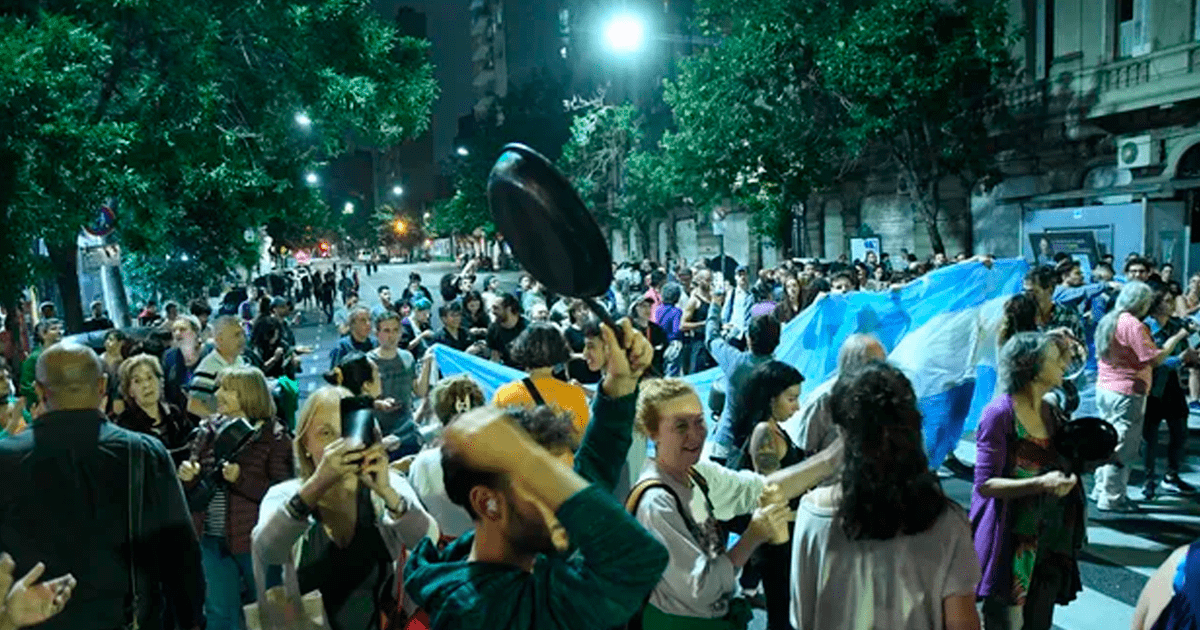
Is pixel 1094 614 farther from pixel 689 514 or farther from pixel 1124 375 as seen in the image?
pixel 689 514

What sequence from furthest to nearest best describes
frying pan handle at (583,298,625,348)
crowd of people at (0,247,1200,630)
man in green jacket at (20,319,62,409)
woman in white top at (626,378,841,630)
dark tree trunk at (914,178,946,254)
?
dark tree trunk at (914,178,946,254), man in green jacket at (20,319,62,409), woman in white top at (626,378,841,630), frying pan handle at (583,298,625,348), crowd of people at (0,247,1200,630)

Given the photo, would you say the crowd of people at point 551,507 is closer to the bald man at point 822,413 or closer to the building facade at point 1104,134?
the bald man at point 822,413

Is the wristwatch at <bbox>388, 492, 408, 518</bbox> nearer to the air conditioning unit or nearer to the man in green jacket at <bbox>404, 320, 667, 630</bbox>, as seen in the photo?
the man in green jacket at <bbox>404, 320, 667, 630</bbox>

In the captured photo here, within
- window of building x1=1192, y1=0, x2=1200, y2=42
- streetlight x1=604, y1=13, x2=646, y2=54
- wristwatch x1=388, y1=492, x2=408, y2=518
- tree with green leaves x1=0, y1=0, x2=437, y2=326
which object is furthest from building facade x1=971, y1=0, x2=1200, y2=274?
wristwatch x1=388, y1=492, x2=408, y2=518

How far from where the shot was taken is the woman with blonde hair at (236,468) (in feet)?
14.5

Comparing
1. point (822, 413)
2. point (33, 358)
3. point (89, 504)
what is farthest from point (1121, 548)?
point (33, 358)

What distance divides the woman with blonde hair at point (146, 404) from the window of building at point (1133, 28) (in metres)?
20.3

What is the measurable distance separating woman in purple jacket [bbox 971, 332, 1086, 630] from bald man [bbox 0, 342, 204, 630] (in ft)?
11.2

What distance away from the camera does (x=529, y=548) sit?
6.29 ft

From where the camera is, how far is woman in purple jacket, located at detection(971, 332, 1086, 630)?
159 inches

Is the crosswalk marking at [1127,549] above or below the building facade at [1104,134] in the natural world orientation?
below

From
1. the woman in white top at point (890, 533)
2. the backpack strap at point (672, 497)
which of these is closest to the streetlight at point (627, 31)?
the backpack strap at point (672, 497)

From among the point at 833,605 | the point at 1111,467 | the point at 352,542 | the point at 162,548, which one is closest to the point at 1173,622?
the point at 833,605

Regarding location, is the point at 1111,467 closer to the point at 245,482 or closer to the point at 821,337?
the point at 821,337
